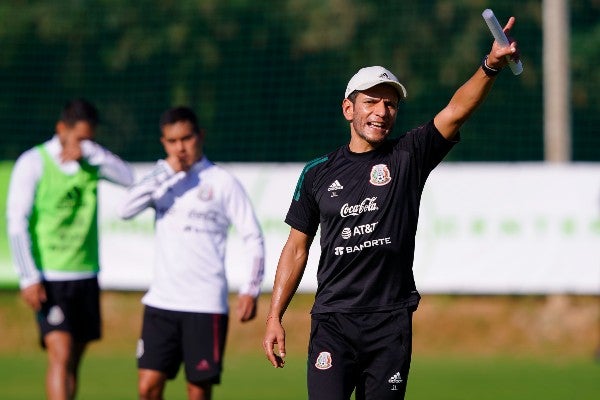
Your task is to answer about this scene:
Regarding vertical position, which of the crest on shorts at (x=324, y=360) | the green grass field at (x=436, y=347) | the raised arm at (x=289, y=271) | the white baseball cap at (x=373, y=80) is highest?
the white baseball cap at (x=373, y=80)

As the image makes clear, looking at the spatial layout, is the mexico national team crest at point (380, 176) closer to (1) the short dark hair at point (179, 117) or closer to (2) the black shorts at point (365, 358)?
(2) the black shorts at point (365, 358)

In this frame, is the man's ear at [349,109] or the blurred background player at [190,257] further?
the blurred background player at [190,257]

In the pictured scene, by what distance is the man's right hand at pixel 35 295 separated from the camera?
392 inches

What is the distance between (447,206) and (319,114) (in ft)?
18.4

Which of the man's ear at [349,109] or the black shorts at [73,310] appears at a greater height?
the man's ear at [349,109]

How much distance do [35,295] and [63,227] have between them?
0.59m

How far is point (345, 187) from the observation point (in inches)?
264

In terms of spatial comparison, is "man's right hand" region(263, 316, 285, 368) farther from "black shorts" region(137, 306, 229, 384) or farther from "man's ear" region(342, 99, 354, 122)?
"black shorts" region(137, 306, 229, 384)

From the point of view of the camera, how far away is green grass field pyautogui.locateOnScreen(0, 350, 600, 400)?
39.9 feet

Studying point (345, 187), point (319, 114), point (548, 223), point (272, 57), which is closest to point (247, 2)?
point (272, 57)

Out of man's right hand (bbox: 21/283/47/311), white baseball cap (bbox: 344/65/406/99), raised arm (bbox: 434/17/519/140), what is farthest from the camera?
man's right hand (bbox: 21/283/47/311)

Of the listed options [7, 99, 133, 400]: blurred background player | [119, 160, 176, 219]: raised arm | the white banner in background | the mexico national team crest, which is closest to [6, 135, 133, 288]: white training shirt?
[7, 99, 133, 400]: blurred background player

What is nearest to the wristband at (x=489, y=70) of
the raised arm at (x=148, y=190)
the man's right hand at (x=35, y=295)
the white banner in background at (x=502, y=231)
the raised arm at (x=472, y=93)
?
the raised arm at (x=472, y=93)

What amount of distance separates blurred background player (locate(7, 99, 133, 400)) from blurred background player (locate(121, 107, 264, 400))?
1007mm
